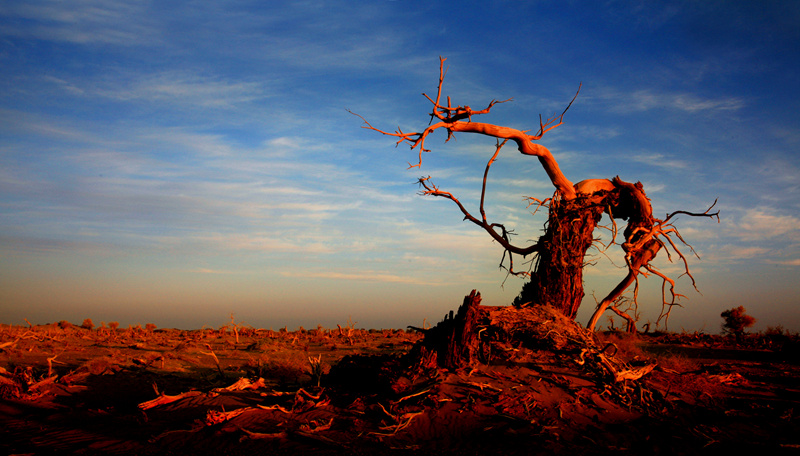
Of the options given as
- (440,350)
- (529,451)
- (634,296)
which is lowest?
(529,451)

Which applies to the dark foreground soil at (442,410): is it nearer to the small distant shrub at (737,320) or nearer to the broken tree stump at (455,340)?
the broken tree stump at (455,340)

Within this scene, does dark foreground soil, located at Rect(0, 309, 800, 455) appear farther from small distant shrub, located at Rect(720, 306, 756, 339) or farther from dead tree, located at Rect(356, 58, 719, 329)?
small distant shrub, located at Rect(720, 306, 756, 339)

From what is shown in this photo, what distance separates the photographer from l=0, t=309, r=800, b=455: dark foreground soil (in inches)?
225

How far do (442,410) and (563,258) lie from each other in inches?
167

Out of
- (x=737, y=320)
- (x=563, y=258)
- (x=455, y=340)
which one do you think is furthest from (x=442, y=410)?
(x=737, y=320)

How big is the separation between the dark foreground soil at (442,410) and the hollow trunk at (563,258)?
1270 millimetres

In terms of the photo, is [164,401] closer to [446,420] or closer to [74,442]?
[74,442]

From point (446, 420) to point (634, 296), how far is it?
20.7 ft

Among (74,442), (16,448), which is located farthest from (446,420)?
(16,448)

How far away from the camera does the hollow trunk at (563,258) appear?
9.18 m

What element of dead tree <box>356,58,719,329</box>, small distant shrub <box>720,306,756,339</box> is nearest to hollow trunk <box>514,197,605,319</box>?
dead tree <box>356,58,719,329</box>

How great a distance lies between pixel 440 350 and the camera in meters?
7.23

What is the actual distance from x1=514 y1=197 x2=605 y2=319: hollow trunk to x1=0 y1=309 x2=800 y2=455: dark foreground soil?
1.27 metres

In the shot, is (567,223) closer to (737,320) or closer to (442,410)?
(442,410)
